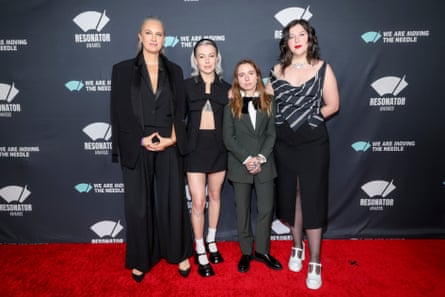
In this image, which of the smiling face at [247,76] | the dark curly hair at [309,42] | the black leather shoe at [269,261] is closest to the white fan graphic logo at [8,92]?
the smiling face at [247,76]

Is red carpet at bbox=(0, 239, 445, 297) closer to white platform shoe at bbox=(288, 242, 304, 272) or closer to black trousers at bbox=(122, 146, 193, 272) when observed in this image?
white platform shoe at bbox=(288, 242, 304, 272)

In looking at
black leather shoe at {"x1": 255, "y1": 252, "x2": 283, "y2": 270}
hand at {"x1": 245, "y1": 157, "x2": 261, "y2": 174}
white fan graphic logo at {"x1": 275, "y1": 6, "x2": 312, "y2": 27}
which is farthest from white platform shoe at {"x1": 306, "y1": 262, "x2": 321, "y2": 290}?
white fan graphic logo at {"x1": 275, "y1": 6, "x2": 312, "y2": 27}

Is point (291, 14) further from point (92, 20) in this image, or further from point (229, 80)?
point (92, 20)

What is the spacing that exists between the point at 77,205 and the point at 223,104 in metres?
2.00

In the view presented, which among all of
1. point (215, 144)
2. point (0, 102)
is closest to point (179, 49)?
point (215, 144)

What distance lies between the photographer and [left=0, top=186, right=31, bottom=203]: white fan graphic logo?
10.7 ft

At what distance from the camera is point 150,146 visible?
2.36 m

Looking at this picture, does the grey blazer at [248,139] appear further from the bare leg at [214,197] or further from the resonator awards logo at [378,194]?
the resonator awards logo at [378,194]

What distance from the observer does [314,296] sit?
235cm

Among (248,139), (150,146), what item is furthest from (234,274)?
(150,146)

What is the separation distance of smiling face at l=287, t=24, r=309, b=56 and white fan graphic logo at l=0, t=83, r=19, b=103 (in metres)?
2.77

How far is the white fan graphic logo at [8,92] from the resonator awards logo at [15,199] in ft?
3.08

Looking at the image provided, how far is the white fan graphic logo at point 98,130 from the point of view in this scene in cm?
317

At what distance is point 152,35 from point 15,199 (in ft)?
7.92
